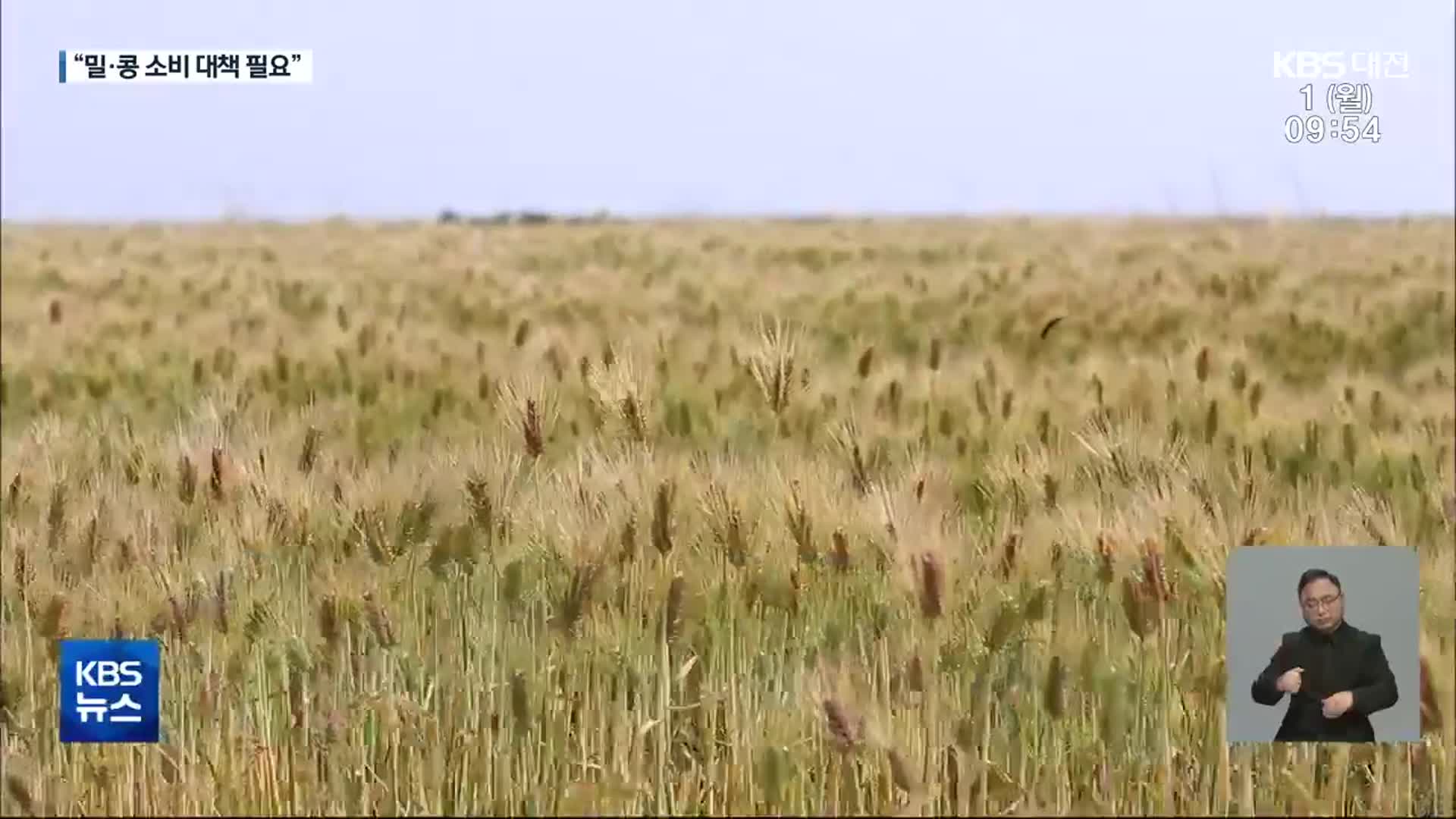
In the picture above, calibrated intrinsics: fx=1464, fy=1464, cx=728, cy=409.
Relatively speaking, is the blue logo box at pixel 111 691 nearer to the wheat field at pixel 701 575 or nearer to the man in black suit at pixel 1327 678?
the wheat field at pixel 701 575

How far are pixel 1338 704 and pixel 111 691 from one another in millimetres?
1499

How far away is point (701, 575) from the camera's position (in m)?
2.20

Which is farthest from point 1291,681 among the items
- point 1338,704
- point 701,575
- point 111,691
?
point 111,691

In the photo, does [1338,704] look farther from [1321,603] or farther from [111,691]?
[111,691]

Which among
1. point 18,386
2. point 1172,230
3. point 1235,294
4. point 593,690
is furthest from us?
point 1172,230

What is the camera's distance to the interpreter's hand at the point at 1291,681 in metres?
1.71

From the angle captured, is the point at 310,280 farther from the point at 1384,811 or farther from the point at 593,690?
the point at 1384,811

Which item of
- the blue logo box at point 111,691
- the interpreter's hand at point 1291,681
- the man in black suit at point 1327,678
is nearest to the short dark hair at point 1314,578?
the man in black suit at point 1327,678

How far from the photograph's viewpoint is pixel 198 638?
2.03 metres

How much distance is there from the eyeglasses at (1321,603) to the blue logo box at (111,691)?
1436mm

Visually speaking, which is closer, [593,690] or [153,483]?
[593,690]

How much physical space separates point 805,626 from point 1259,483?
0.97 meters

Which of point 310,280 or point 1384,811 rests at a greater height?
point 310,280

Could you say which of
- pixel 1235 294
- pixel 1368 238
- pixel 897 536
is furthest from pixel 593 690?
pixel 1368 238
